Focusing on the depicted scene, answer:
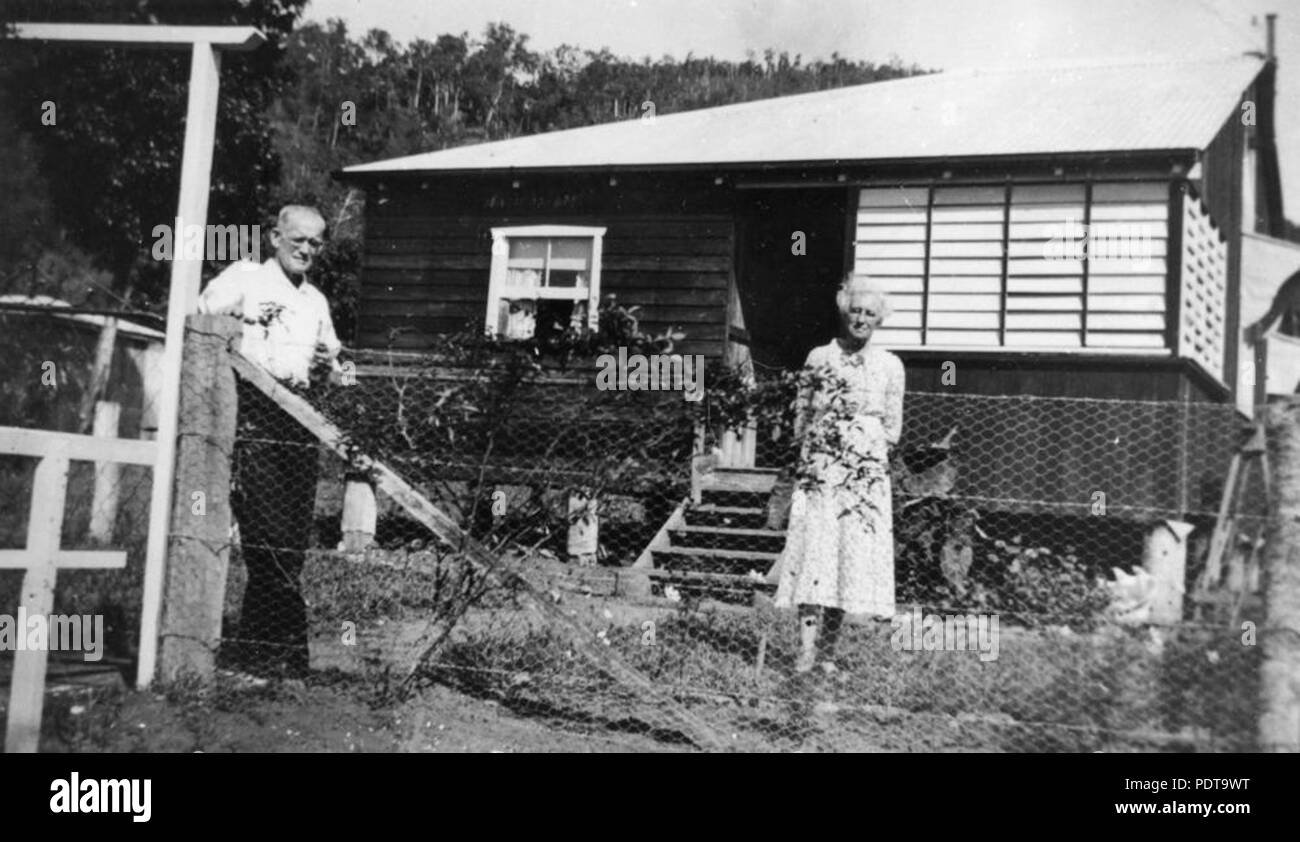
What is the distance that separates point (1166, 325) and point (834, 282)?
3.68 m

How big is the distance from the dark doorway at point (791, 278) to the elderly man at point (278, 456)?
6.20m

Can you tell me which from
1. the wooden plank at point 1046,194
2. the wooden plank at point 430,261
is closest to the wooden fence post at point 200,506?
the wooden plank at point 430,261

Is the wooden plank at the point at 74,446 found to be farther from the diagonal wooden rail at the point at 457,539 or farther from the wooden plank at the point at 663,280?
the wooden plank at the point at 663,280

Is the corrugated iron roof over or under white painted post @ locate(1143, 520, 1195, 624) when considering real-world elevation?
over

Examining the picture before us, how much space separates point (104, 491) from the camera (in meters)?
6.91

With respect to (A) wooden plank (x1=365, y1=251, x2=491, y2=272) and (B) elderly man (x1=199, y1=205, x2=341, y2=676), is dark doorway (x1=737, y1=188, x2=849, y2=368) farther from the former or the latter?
(B) elderly man (x1=199, y1=205, x2=341, y2=676)

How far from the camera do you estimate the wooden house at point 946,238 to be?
25.2 feet

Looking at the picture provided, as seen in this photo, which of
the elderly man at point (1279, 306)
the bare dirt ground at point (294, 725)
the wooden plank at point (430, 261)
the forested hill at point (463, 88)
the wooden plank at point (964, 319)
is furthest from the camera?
the forested hill at point (463, 88)

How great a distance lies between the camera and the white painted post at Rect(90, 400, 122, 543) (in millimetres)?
6477

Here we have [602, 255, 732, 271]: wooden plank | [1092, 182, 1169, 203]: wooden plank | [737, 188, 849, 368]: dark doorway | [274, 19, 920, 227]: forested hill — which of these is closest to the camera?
[1092, 182, 1169, 203]: wooden plank

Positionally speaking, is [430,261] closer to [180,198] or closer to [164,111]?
[164,111]

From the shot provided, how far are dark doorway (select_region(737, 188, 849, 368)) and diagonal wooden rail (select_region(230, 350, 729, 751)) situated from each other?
6370 mm

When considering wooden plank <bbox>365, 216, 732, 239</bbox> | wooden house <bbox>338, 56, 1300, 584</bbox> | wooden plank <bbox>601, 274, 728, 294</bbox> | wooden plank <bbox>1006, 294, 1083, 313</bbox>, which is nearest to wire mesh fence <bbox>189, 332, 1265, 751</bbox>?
wooden house <bbox>338, 56, 1300, 584</bbox>
